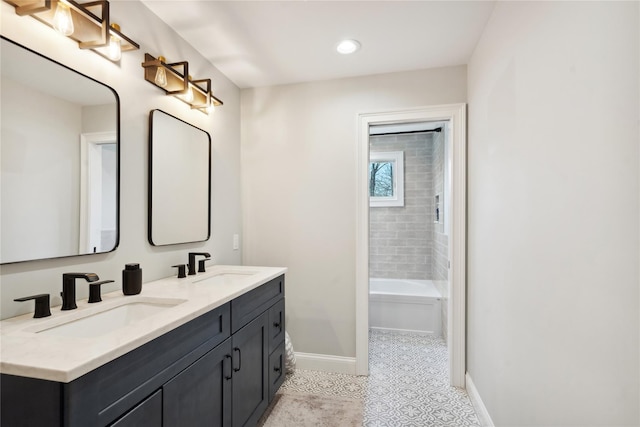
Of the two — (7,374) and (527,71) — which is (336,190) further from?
(7,374)

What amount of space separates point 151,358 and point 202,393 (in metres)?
0.39

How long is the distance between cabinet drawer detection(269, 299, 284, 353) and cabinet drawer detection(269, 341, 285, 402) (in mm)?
52

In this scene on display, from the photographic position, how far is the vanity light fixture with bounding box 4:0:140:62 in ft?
3.78

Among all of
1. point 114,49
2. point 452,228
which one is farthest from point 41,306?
point 452,228

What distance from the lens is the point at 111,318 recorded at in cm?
131

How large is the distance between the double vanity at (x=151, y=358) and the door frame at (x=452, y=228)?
0.81 metres

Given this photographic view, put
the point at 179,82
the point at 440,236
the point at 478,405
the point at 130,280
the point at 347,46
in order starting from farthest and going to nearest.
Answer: the point at 440,236 < the point at 347,46 < the point at 478,405 < the point at 179,82 < the point at 130,280

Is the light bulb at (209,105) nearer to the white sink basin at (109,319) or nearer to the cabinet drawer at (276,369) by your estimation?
the white sink basin at (109,319)

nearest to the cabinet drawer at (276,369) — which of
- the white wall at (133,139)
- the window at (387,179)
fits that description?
the white wall at (133,139)

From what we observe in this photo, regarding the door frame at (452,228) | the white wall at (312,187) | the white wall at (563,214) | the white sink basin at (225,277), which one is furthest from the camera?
the white wall at (312,187)

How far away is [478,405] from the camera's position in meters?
2.00

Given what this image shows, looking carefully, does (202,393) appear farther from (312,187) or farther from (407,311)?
(407,311)

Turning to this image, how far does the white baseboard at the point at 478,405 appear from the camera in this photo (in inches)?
71.6

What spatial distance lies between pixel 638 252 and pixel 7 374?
1.57 metres
